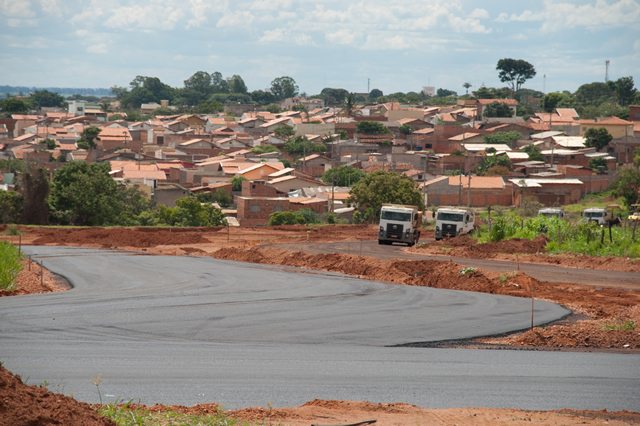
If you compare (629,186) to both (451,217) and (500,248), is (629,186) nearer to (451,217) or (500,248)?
(451,217)

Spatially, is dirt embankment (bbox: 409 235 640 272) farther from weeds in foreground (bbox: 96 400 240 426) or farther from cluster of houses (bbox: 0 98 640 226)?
cluster of houses (bbox: 0 98 640 226)

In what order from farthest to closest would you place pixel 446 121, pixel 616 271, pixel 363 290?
pixel 446 121 → pixel 616 271 → pixel 363 290

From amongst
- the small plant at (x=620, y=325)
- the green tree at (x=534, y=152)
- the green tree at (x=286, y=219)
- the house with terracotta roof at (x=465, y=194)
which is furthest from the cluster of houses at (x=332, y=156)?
the small plant at (x=620, y=325)

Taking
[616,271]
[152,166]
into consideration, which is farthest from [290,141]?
[616,271]

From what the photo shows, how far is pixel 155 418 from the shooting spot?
6.52 meters

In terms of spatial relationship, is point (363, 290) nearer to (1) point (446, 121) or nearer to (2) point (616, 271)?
(2) point (616, 271)

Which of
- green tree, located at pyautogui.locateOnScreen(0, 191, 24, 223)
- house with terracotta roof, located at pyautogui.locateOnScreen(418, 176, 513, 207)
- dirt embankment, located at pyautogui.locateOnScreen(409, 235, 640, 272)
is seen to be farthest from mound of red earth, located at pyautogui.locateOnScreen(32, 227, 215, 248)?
house with terracotta roof, located at pyautogui.locateOnScreen(418, 176, 513, 207)

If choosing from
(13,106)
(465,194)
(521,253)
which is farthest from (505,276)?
(13,106)

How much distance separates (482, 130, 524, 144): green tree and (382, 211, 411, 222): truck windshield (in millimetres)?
72079

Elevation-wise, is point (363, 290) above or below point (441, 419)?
below

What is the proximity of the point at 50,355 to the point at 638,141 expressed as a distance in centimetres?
9153

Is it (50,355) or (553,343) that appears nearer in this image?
(50,355)

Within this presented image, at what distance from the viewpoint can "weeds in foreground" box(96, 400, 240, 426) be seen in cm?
Answer: 634

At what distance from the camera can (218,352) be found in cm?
983
